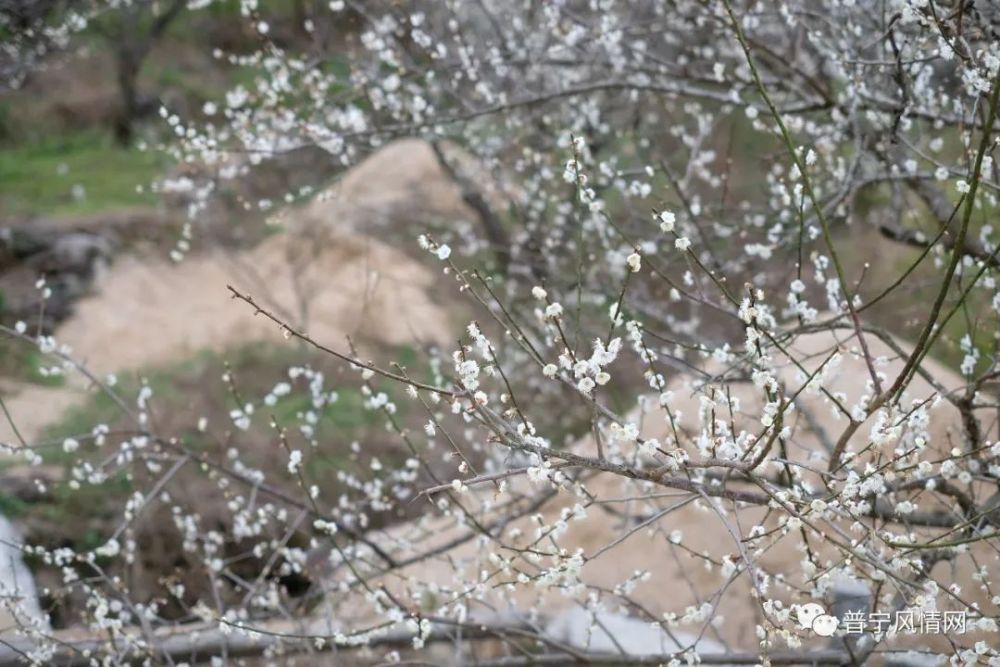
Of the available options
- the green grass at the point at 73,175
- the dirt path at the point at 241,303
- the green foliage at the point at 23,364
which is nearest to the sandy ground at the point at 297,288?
the dirt path at the point at 241,303

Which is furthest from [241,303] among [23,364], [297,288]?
[23,364]

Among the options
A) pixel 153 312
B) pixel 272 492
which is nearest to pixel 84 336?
pixel 153 312

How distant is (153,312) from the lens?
9133mm

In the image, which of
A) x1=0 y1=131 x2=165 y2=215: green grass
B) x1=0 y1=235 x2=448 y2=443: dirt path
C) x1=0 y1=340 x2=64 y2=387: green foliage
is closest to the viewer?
x1=0 y1=340 x2=64 y2=387: green foliage

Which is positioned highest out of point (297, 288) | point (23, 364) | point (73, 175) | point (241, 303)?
point (73, 175)

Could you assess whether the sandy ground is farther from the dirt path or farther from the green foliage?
the green foliage

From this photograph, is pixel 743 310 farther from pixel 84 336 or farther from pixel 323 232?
pixel 323 232

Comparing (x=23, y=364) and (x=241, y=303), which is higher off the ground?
(x=241, y=303)

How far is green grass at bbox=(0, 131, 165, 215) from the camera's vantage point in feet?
33.6

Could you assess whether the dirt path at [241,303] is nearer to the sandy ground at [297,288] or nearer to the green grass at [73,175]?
the sandy ground at [297,288]

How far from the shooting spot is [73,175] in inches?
441

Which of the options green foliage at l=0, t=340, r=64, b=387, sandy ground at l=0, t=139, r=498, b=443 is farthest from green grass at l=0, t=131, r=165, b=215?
green foliage at l=0, t=340, r=64, b=387

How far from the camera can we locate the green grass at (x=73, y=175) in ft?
33.6

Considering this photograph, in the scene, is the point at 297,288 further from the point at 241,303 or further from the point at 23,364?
the point at 23,364
